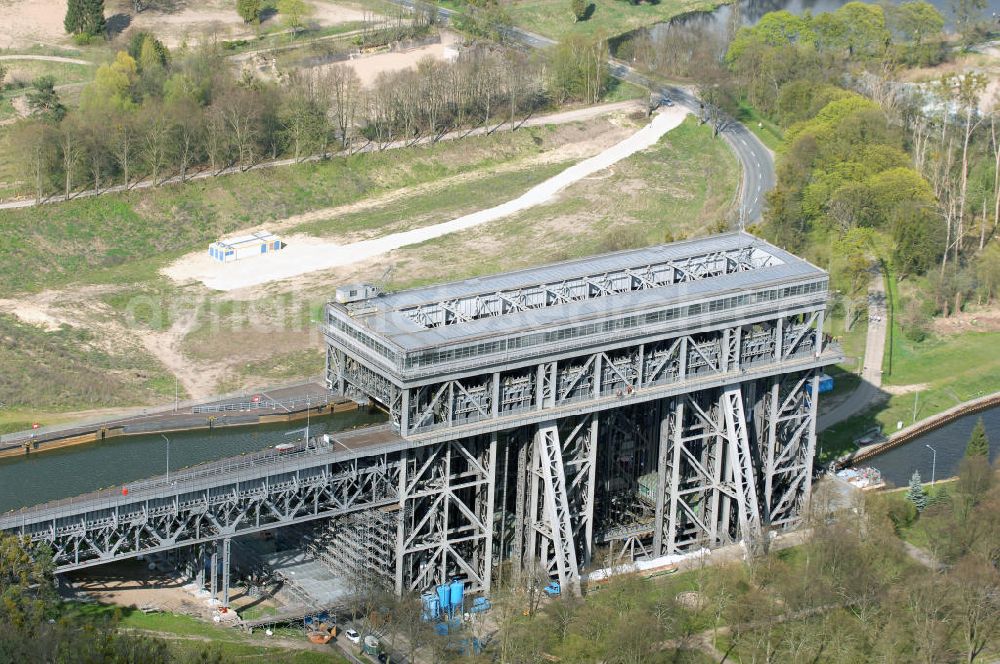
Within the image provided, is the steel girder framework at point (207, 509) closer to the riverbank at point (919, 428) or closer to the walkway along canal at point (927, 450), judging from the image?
the riverbank at point (919, 428)

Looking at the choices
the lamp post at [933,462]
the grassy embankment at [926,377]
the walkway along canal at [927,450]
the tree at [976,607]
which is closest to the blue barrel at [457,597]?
the tree at [976,607]

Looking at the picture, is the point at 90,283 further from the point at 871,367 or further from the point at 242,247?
the point at 871,367

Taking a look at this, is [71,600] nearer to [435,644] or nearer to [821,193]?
[435,644]

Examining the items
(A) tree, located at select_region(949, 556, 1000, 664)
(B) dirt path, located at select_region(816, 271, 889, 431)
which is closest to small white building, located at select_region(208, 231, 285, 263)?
(B) dirt path, located at select_region(816, 271, 889, 431)

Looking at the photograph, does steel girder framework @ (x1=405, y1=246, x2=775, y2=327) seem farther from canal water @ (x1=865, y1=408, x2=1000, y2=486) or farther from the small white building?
the small white building

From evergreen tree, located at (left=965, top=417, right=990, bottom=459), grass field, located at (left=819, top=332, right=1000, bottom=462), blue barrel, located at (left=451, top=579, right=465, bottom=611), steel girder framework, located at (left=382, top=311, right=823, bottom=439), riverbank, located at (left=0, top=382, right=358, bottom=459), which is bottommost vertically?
grass field, located at (left=819, top=332, right=1000, bottom=462)

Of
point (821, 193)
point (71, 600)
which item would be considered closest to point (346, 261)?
point (821, 193)

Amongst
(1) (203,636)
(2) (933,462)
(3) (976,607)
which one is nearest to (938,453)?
(2) (933,462)
